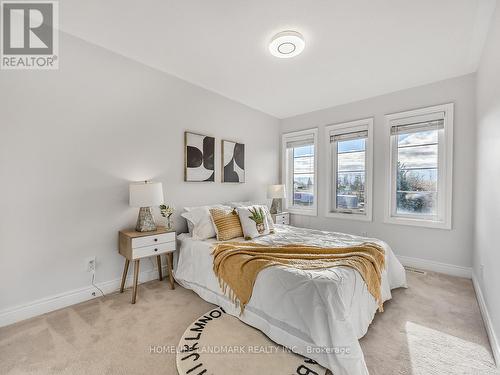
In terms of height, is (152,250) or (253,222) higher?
(253,222)

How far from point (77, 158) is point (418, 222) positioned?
4.35 m

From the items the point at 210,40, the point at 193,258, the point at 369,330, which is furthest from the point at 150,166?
the point at 369,330

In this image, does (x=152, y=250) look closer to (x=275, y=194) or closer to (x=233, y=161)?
(x=233, y=161)

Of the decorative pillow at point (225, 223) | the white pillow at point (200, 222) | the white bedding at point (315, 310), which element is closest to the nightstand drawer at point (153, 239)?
the white pillow at point (200, 222)

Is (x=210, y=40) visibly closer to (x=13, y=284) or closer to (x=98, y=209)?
(x=98, y=209)

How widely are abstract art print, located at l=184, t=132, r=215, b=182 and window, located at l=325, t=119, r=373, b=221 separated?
84.2 inches

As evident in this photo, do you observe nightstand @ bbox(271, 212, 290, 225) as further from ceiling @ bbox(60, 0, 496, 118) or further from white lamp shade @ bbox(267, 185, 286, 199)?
ceiling @ bbox(60, 0, 496, 118)

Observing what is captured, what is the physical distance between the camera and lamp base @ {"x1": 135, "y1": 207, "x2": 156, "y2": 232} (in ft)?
8.57

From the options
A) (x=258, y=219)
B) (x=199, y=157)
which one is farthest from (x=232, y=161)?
(x=258, y=219)

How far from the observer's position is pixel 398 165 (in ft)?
11.8

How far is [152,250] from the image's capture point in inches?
99.7

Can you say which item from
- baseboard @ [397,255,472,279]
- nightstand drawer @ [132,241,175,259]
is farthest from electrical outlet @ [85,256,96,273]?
baseboard @ [397,255,472,279]

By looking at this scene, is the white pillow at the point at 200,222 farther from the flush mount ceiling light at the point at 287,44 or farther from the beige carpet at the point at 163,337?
the flush mount ceiling light at the point at 287,44

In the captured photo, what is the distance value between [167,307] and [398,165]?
366 centimetres
